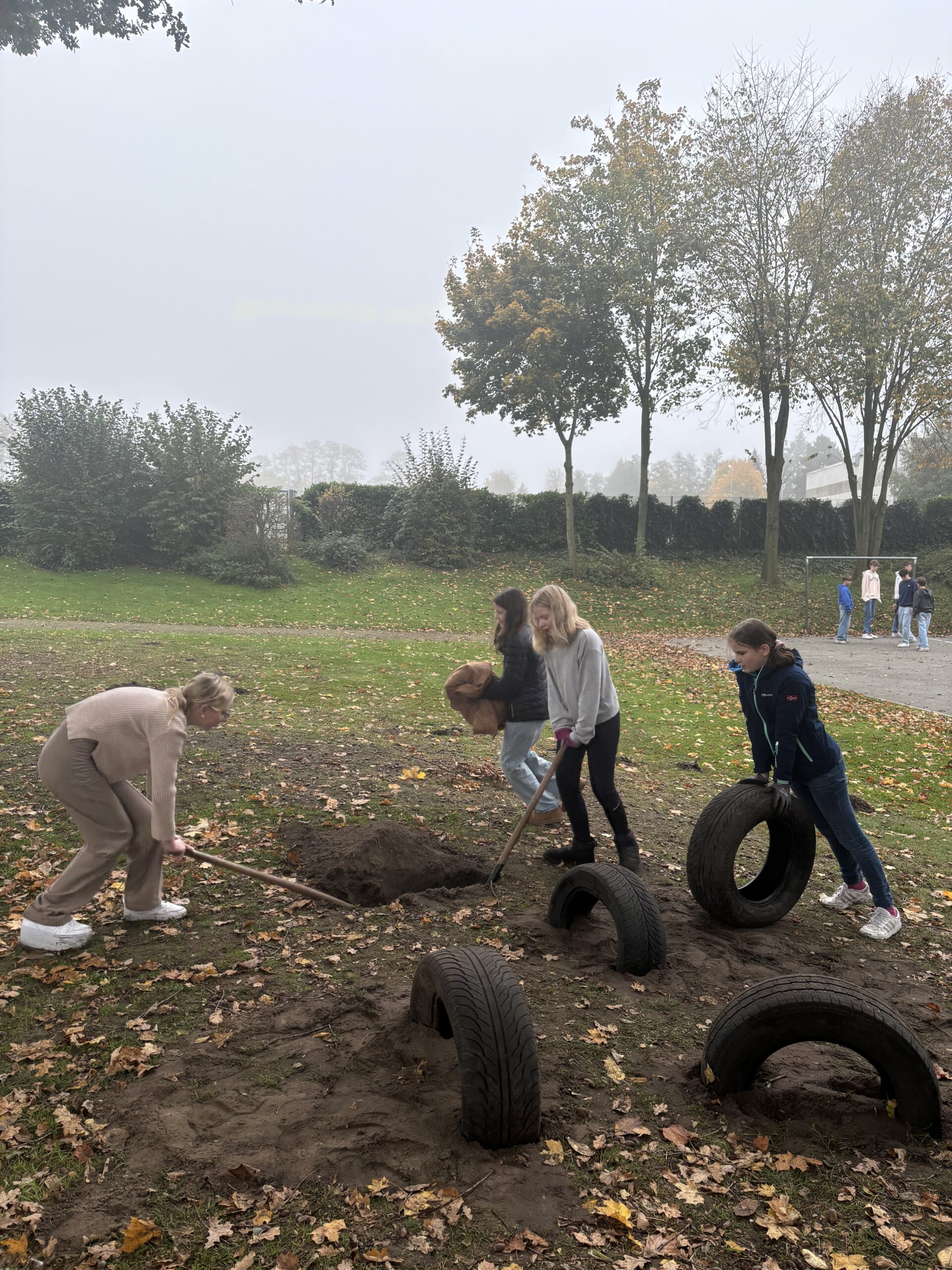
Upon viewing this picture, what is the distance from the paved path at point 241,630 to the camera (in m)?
18.5

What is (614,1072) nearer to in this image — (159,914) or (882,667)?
(159,914)

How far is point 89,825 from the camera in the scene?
4.82 metres

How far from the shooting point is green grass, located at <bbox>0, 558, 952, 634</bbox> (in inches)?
874

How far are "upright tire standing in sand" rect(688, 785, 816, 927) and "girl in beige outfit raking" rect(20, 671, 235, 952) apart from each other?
3152mm

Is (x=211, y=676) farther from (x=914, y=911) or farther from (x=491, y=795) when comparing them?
(x=914, y=911)

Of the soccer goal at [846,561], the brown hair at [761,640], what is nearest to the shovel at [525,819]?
the brown hair at [761,640]

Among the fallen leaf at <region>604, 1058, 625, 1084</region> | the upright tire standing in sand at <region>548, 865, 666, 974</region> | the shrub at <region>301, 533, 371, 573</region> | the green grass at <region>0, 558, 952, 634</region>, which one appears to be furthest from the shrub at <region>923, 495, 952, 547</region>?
the fallen leaf at <region>604, 1058, 625, 1084</region>

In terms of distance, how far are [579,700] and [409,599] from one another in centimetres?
2069

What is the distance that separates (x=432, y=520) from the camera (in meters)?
31.8

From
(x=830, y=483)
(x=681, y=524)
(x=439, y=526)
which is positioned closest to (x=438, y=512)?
(x=439, y=526)

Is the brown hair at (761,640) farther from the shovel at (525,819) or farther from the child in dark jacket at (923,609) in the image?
the child in dark jacket at (923,609)

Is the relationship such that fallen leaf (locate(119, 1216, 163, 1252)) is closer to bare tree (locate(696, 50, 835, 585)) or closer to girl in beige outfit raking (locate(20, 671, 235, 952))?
girl in beige outfit raking (locate(20, 671, 235, 952))

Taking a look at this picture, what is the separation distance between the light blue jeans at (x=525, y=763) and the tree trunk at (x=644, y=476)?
25.4 m

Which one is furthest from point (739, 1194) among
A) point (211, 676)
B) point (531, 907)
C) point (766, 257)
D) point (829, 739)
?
point (766, 257)
